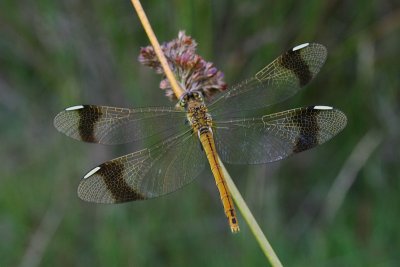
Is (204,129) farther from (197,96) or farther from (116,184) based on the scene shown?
(116,184)

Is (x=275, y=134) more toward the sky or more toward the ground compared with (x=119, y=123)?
more toward the ground

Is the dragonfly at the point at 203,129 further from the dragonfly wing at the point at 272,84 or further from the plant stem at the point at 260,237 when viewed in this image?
the plant stem at the point at 260,237

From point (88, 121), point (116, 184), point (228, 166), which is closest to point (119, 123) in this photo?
point (88, 121)

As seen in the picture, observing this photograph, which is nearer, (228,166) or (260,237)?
(260,237)

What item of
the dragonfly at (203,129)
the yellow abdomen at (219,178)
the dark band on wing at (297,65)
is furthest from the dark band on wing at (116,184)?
the dark band on wing at (297,65)

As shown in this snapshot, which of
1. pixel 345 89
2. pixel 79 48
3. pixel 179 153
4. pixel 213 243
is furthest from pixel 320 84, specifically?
pixel 179 153

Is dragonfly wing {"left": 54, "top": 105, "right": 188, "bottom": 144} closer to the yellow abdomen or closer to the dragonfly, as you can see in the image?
the dragonfly

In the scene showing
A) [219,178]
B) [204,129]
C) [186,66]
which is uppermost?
[186,66]

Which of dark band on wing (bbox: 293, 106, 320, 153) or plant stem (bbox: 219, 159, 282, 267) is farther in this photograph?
dark band on wing (bbox: 293, 106, 320, 153)

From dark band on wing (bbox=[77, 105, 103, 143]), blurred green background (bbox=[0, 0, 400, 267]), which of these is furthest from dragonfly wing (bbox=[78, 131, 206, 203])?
blurred green background (bbox=[0, 0, 400, 267])
